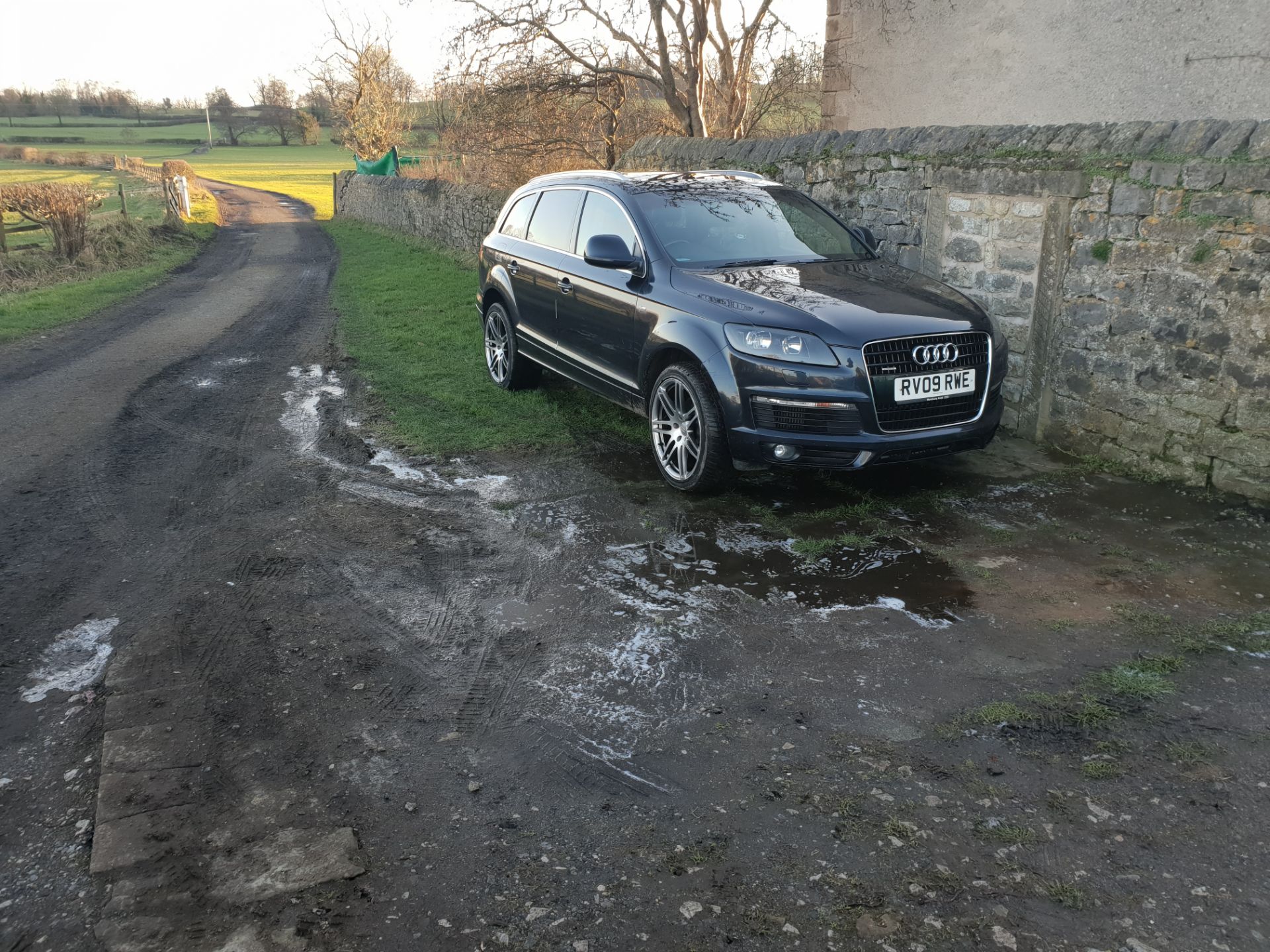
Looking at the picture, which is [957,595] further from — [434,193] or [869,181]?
[434,193]

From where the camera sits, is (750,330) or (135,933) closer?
(135,933)

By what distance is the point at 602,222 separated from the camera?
7.02 metres

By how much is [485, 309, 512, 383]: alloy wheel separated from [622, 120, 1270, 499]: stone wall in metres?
3.63

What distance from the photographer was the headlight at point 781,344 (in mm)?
5410

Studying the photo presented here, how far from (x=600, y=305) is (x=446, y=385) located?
2.72 meters

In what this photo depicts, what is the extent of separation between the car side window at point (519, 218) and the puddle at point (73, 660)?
16.5 ft

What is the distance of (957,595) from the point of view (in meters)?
4.68

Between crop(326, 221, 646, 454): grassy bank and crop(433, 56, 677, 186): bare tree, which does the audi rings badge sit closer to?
crop(326, 221, 646, 454): grassy bank

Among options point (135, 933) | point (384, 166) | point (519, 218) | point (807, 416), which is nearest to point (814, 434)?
point (807, 416)

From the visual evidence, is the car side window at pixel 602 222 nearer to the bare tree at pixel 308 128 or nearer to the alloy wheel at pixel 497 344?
the alloy wheel at pixel 497 344

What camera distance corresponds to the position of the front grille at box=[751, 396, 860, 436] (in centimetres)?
541

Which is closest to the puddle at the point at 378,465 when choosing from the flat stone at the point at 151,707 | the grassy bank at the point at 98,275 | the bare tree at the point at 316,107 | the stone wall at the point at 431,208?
the flat stone at the point at 151,707

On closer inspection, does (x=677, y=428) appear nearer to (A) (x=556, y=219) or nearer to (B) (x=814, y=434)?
(B) (x=814, y=434)

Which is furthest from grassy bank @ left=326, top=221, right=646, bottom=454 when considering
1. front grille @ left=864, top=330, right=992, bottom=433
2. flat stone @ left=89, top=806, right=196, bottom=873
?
flat stone @ left=89, top=806, right=196, bottom=873
